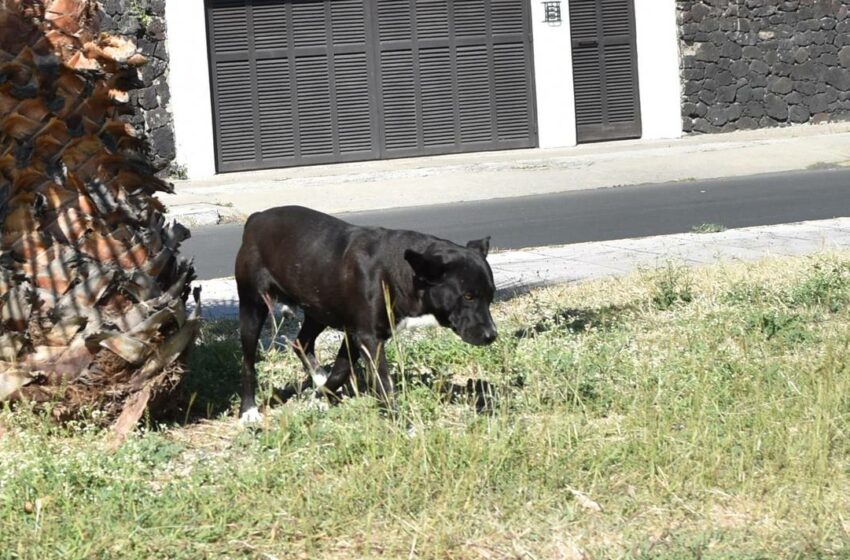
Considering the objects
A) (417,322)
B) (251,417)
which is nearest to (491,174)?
(251,417)

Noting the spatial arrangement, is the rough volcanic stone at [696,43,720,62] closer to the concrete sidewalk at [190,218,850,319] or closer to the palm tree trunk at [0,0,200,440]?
the concrete sidewalk at [190,218,850,319]

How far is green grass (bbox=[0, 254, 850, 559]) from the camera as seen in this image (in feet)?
13.9

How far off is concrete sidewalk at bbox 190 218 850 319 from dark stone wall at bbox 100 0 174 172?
11.3 metres

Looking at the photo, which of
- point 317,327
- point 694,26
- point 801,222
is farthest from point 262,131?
point 317,327

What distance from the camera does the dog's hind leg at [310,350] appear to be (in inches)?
249

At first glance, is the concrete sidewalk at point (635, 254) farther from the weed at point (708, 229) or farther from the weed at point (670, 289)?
the weed at point (670, 289)

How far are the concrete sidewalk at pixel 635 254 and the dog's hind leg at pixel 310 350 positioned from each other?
8.05 ft

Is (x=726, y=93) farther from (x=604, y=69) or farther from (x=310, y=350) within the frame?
(x=310, y=350)

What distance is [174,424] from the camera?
19.1 feet

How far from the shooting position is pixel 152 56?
71.8ft

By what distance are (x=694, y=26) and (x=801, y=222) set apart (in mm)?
11854

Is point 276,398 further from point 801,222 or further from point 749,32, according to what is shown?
point 749,32

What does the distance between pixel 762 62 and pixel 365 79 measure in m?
7.52

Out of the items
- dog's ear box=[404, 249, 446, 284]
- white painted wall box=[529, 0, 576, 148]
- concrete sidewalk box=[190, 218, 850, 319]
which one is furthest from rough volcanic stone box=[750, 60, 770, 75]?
dog's ear box=[404, 249, 446, 284]
